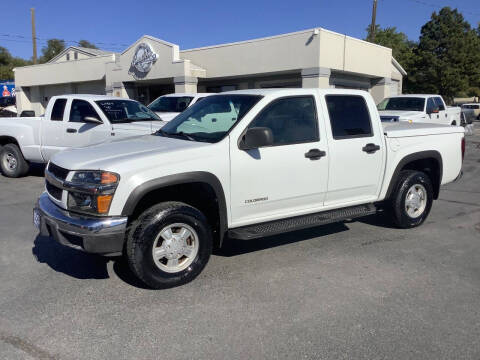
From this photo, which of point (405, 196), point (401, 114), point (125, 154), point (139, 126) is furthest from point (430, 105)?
point (125, 154)

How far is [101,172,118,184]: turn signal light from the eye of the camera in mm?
3693

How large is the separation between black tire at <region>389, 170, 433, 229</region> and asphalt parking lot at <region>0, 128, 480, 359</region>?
0.93ft

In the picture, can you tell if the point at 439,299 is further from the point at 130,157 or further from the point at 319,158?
the point at 130,157

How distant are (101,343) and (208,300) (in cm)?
100

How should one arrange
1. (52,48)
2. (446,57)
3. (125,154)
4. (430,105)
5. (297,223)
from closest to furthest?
(125,154) → (297,223) → (430,105) → (446,57) → (52,48)

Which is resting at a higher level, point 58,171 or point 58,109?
point 58,109

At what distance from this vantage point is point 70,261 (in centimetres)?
475

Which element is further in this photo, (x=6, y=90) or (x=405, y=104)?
(x=6, y=90)

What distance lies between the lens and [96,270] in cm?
451

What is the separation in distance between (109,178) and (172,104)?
9524 mm

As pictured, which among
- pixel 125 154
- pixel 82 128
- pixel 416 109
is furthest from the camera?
pixel 416 109

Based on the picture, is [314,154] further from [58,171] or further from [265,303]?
[58,171]

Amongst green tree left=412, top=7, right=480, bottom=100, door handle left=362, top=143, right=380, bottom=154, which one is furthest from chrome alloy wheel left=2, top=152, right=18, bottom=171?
green tree left=412, top=7, right=480, bottom=100

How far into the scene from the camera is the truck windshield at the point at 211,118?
4.48 m
